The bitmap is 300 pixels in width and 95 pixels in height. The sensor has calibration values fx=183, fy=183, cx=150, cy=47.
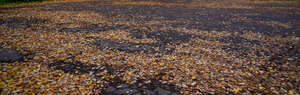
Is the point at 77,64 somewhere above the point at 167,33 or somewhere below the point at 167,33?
below

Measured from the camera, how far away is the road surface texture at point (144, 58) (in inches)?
209

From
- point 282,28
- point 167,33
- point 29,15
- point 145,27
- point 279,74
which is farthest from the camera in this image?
point 29,15

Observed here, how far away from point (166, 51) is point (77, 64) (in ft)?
11.9

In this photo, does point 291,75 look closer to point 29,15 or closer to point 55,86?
point 55,86

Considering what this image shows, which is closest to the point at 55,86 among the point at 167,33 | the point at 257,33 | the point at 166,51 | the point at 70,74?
the point at 70,74

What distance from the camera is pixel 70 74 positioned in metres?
5.82

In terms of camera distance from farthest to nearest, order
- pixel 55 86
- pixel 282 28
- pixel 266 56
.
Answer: pixel 282 28 < pixel 266 56 < pixel 55 86

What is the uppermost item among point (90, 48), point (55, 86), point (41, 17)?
point (41, 17)

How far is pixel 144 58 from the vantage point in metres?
7.18

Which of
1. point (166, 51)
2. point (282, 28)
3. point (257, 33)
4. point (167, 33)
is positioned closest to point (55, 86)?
point (166, 51)

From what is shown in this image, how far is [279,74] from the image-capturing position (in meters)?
6.23

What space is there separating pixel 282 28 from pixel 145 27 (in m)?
9.34

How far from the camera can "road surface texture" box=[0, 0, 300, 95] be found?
5.31 metres

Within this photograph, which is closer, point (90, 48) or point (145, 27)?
point (90, 48)
